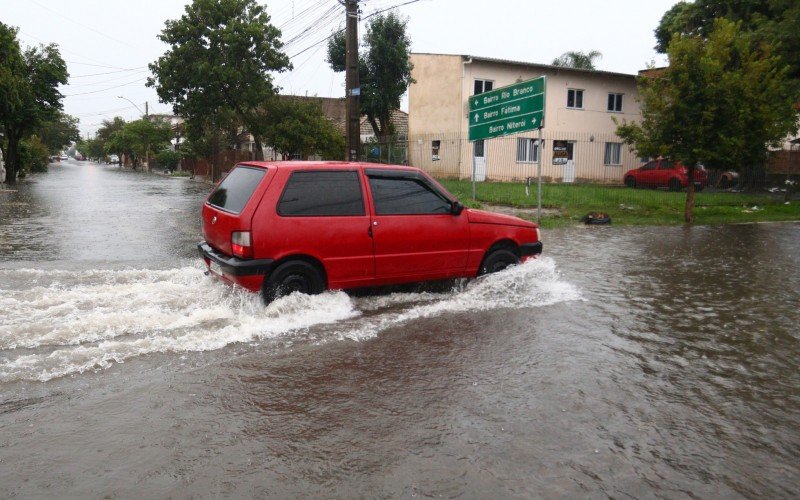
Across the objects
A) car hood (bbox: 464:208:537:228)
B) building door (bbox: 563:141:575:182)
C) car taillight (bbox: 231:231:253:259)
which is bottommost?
car taillight (bbox: 231:231:253:259)

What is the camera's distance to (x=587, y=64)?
41.3 metres

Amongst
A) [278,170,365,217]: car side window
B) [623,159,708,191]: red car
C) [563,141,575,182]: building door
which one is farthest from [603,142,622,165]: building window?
[278,170,365,217]: car side window

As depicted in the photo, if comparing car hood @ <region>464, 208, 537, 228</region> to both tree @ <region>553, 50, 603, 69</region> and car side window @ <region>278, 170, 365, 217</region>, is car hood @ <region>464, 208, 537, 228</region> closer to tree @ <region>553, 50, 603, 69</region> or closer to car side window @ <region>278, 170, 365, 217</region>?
car side window @ <region>278, 170, 365, 217</region>

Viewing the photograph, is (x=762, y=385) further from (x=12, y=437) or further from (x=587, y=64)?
(x=587, y=64)

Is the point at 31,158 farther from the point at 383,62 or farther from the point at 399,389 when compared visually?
the point at 399,389

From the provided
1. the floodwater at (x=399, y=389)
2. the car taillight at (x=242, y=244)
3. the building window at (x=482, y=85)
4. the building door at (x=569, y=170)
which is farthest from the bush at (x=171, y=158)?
the car taillight at (x=242, y=244)

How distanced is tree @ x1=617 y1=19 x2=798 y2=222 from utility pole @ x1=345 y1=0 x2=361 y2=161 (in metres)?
7.74

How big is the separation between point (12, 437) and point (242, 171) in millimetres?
3997

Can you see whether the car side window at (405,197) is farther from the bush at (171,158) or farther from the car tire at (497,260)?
the bush at (171,158)

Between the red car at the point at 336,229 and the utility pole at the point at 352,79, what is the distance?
8202 mm

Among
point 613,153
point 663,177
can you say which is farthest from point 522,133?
point 613,153

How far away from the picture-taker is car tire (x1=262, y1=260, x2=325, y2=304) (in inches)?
246

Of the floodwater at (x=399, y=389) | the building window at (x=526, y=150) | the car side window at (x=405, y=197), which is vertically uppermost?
the building window at (x=526, y=150)

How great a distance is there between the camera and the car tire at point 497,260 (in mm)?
7668
